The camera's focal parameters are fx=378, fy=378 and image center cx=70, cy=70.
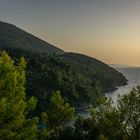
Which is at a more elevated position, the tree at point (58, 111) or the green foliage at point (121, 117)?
the green foliage at point (121, 117)

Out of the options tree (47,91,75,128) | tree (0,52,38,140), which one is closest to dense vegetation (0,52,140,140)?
tree (0,52,38,140)

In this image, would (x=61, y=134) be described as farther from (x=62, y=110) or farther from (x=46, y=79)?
(x=46, y=79)

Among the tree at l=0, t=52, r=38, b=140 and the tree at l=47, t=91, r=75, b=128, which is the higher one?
the tree at l=0, t=52, r=38, b=140

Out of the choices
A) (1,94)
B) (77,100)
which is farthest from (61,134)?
(77,100)

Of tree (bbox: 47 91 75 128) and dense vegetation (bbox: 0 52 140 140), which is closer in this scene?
dense vegetation (bbox: 0 52 140 140)

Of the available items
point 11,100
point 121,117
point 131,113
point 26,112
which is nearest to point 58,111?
point 26,112

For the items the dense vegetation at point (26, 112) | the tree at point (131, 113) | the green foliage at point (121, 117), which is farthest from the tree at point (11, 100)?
the tree at point (131, 113)

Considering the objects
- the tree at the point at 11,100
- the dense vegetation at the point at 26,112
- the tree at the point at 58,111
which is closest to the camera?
the tree at the point at 11,100

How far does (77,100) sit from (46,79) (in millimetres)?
19227

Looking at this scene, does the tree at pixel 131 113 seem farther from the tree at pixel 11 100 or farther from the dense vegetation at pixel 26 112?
the tree at pixel 11 100

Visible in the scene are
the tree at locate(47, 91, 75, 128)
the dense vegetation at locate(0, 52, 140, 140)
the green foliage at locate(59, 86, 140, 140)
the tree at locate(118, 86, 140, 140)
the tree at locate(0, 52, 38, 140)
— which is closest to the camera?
the tree at locate(0, 52, 38, 140)

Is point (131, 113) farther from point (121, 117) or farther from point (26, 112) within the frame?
A: point (26, 112)

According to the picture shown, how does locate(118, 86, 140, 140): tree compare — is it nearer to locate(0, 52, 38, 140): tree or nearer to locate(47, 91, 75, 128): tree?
Result: locate(0, 52, 38, 140): tree

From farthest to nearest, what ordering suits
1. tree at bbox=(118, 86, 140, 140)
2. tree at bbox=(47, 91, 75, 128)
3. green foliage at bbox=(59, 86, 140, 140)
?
tree at bbox=(47, 91, 75, 128)
green foliage at bbox=(59, 86, 140, 140)
tree at bbox=(118, 86, 140, 140)
